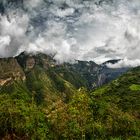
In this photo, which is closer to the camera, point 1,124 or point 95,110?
point 1,124

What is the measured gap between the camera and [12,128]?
174500mm

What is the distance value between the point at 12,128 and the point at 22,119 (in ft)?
28.8

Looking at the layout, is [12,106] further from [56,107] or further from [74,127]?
[74,127]

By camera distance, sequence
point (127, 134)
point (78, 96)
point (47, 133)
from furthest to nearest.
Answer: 1. point (127, 134)
2. point (47, 133)
3. point (78, 96)

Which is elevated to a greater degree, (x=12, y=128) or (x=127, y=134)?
(x=12, y=128)

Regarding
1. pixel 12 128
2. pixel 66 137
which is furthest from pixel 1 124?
pixel 66 137

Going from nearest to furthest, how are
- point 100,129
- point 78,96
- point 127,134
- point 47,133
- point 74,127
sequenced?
point 78,96
point 74,127
point 47,133
point 100,129
point 127,134

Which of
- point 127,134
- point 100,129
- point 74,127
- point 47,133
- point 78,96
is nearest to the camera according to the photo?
point 78,96

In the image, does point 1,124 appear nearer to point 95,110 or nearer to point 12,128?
point 12,128

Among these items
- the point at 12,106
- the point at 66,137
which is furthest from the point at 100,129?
the point at 12,106

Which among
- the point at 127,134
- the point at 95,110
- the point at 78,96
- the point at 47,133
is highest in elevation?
the point at 78,96

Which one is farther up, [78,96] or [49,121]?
[78,96]

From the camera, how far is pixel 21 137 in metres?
180

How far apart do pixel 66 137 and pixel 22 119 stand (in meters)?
24.6
